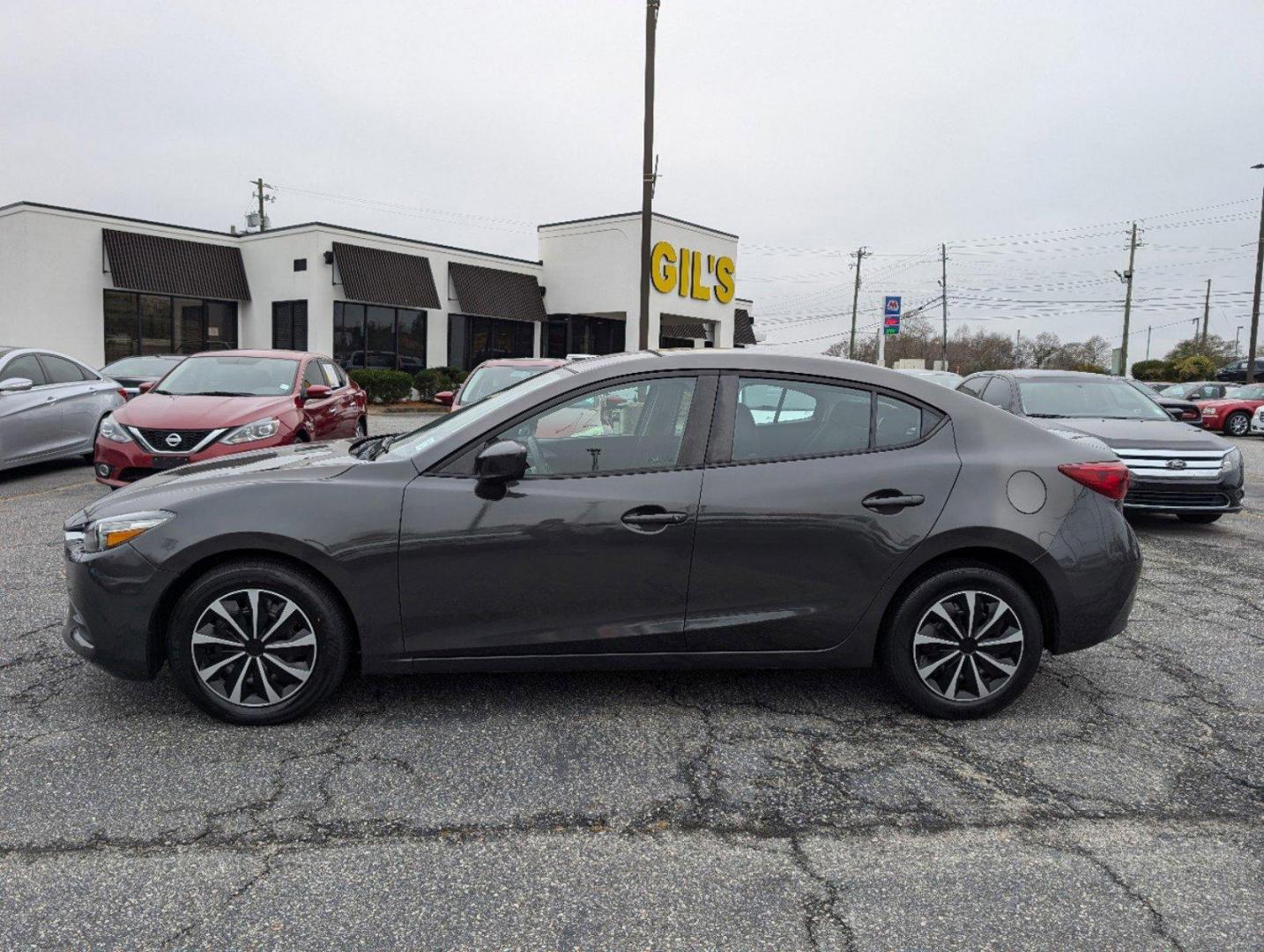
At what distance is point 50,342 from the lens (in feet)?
75.1

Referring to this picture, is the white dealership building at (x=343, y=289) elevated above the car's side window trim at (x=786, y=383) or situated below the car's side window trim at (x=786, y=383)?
above

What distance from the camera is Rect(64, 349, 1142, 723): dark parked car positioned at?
3.57 m

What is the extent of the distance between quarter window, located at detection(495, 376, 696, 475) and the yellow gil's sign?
24955 millimetres

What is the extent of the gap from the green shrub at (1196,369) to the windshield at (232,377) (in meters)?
44.8

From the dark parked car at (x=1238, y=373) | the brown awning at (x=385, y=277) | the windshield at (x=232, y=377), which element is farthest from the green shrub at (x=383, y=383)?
the dark parked car at (x=1238, y=373)

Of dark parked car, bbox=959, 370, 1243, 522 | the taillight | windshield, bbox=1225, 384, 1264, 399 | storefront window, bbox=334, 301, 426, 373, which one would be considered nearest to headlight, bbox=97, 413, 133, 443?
the taillight

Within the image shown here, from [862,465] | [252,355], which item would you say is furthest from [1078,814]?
[252,355]

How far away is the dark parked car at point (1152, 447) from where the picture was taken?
8234mm

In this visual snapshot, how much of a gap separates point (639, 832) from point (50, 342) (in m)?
25.0

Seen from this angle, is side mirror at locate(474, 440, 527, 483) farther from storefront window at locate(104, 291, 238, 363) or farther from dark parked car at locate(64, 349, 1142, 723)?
storefront window at locate(104, 291, 238, 363)

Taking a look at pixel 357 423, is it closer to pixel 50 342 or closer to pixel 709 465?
pixel 709 465

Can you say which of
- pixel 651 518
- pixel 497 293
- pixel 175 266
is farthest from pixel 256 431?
pixel 497 293

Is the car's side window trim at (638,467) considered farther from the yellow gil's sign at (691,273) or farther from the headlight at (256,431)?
the yellow gil's sign at (691,273)

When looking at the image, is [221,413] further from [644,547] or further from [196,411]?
[644,547]
